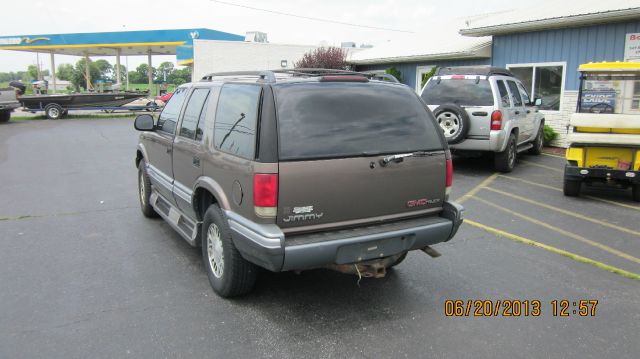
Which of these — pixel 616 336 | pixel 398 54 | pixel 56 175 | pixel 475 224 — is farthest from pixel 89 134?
pixel 616 336

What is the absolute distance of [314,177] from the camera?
3.67m

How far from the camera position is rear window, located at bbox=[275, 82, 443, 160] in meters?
3.75

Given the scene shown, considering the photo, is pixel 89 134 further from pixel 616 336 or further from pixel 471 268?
pixel 616 336

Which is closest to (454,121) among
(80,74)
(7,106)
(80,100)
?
(7,106)

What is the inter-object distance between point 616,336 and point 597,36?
443 inches

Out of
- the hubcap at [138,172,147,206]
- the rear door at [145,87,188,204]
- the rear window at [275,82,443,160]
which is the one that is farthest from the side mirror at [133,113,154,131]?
the rear window at [275,82,443,160]

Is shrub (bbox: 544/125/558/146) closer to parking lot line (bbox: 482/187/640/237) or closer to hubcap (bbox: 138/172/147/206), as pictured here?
parking lot line (bbox: 482/187/640/237)

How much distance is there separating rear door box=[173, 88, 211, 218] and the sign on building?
37.0ft

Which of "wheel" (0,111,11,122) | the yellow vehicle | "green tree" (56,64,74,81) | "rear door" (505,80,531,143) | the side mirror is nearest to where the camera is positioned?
the side mirror

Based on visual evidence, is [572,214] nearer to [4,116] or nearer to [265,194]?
[265,194]

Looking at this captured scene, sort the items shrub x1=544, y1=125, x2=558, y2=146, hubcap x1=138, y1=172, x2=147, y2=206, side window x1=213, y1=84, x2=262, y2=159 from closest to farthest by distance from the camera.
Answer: side window x1=213, y1=84, x2=262, y2=159 < hubcap x1=138, y1=172, x2=147, y2=206 < shrub x1=544, y1=125, x2=558, y2=146

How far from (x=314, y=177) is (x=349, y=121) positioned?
0.61 meters

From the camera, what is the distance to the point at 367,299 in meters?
4.36

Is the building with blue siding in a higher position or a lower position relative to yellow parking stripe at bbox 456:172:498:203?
higher
